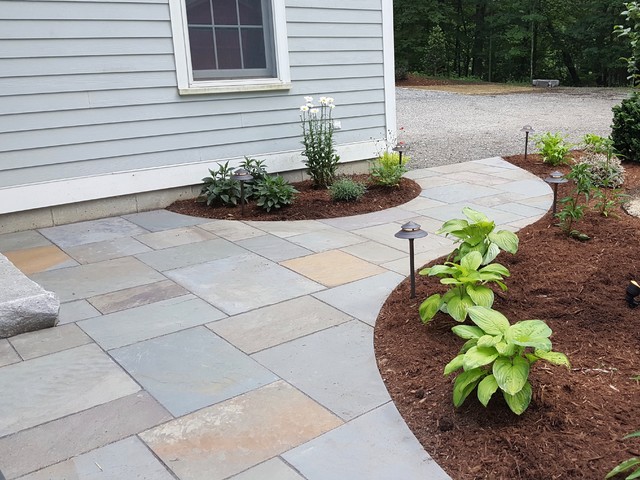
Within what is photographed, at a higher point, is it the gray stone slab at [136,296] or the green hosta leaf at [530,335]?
the green hosta leaf at [530,335]

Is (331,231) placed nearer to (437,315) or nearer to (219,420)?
(437,315)

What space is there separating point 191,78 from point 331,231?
2093 millimetres

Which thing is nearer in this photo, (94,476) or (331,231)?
(94,476)

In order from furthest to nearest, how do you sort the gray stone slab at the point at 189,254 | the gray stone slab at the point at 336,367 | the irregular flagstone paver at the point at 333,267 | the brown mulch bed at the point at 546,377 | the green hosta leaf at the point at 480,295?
the gray stone slab at the point at 189,254, the irregular flagstone paver at the point at 333,267, the green hosta leaf at the point at 480,295, the gray stone slab at the point at 336,367, the brown mulch bed at the point at 546,377

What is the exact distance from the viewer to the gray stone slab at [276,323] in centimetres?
312

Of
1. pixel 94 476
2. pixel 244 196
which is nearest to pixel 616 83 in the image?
pixel 244 196

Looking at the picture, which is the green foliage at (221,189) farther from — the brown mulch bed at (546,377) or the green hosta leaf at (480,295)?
the green hosta leaf at (480,295)

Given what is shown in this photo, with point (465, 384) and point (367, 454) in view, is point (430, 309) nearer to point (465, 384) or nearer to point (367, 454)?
Answer: point (465, 384)

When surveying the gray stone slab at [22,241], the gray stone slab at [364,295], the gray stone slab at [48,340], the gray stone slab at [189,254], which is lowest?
the gray stone slab at [364,295]

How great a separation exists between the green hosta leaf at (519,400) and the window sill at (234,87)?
14.8 ft

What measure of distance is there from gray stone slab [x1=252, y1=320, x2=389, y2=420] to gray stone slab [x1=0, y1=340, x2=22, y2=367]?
1197 mm

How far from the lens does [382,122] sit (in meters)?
7.40

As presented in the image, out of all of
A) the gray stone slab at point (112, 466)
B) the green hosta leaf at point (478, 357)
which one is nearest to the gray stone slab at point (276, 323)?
the gray stone slab at point (112, 466)

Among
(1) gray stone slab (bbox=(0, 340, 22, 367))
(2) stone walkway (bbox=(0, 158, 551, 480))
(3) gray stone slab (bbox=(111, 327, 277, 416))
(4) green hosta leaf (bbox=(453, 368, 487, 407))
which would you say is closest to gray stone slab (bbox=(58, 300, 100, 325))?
(2) stone walkway (bbox=(0, 158, 551, 480))
